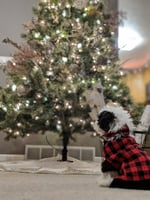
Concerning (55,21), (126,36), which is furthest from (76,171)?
(126,36)

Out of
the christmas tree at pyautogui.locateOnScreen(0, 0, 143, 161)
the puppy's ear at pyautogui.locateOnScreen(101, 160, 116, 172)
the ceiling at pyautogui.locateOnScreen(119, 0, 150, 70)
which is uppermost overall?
the ceiling at pyautogui.locateOnScreen(119, 0, 150, 70)

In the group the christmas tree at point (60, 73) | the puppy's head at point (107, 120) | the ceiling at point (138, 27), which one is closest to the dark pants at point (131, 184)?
the puppy's head at point (107, 120)

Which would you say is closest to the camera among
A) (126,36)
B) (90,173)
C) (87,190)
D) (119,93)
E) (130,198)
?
(130,198)

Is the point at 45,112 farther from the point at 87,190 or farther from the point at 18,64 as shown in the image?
the point at 87,190

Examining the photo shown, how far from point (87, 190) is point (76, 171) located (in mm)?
954

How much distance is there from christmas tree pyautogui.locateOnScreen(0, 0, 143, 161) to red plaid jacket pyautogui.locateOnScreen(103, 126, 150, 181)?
50.1 inches

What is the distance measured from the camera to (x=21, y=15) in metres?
4.20

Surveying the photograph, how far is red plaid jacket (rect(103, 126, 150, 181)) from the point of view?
155 cm

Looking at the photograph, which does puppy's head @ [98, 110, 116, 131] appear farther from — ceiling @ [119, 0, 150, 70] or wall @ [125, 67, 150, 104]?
ceiling @ [119, 0, 150, 70]

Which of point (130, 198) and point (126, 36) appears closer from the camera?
point (130, 198)

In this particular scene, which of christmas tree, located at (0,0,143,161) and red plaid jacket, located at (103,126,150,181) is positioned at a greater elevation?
christmas tree, located at (0,0,143,161)

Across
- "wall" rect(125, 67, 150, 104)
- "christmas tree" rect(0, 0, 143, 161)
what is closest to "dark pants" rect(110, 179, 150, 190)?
"christmas tree" rect(0, 0, 143, 161)

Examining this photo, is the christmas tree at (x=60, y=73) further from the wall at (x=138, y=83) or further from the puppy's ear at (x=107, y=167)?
the puppy's ear at (x=107, y=167)

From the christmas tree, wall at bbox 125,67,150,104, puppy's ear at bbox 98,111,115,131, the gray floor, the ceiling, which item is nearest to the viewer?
the gray floor
